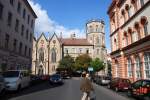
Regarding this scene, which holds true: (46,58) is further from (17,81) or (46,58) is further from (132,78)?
(17,81)

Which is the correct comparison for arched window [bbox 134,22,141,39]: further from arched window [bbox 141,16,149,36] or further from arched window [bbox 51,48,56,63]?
arched window [bbox 51,48,56,63]

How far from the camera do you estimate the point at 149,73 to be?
817 inches

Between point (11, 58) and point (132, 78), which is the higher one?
point (11, 58)

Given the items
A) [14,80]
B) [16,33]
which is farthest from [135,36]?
[16,33]

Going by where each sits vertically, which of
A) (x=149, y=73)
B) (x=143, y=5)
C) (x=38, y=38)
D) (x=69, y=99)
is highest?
(x=38, y=38)

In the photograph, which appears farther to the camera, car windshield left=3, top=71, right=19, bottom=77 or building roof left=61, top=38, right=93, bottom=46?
building roof left=61, top=38, right=93, bottom=46

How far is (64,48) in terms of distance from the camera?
294 feet

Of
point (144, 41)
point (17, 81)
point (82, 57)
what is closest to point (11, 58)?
point (17, 81)

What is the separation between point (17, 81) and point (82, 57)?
195ft

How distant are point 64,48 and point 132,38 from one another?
64.7 metres

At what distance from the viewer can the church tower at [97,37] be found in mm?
89875

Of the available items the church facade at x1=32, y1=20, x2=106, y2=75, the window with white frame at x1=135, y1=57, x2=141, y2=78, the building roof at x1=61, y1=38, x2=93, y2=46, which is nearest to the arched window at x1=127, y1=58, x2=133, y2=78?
the window with white frame at x1=135, y1=57, x2=141, y2=78

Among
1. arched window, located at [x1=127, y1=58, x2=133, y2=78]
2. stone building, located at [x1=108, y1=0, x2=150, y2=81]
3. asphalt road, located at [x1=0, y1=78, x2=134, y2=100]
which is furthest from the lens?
arched window, located at [x1=127, y1=58, x2=133, y2=78]

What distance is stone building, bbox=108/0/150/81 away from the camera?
21.5 metres
